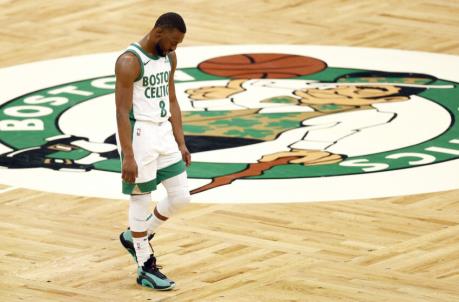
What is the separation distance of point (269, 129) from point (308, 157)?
0.94 metres

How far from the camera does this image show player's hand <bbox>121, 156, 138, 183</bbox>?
9633mm

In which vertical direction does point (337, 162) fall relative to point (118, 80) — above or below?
below

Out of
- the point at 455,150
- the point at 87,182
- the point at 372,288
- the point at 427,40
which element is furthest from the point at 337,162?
the point at 427,40

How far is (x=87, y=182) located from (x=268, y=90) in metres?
3.29

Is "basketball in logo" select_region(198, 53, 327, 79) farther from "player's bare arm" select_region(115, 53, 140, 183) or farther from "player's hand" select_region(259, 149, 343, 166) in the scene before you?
"player's bare arm" select_region(115, 53, 140, 183)

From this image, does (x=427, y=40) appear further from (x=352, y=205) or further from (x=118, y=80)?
(x=118, y=80)

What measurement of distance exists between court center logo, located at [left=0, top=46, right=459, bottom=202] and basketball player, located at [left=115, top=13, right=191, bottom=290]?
2.11 metres

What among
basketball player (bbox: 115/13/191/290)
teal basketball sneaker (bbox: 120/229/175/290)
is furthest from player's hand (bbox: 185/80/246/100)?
teal basketball sneaker (bbox: 120/229/175/290)

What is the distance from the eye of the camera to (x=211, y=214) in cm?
1174

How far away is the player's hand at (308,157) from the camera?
13016 millimetres

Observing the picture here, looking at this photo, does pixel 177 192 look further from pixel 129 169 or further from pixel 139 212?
pixel 129 169

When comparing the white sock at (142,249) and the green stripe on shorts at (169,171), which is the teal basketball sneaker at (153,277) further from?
the green stripe on shorts at (169,171)

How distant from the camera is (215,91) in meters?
15.4

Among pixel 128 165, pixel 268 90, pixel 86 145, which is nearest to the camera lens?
pixel 128 165
